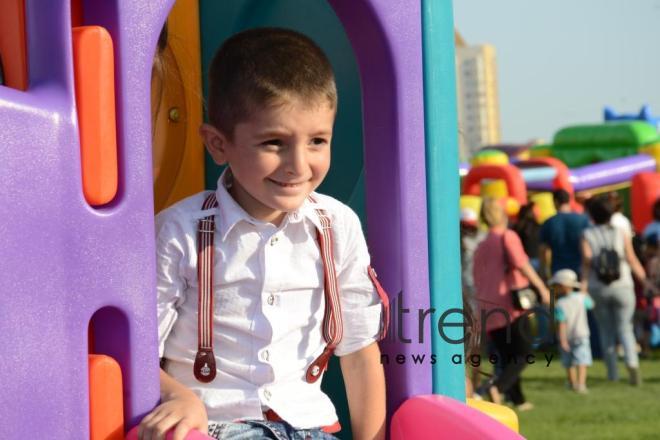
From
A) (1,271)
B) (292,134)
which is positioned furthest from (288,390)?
(1,271)

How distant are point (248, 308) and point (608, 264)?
5.68m

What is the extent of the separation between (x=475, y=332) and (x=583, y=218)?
486cm

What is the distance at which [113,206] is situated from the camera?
→ 1830 millimetres

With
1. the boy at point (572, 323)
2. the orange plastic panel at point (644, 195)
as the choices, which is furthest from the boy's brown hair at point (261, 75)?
the orange plastic panel at point (644, 195)

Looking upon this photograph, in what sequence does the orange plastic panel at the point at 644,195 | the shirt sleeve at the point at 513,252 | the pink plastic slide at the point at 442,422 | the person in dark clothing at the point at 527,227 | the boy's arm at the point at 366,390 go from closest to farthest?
the pink plastic slide at the point at 442,422 < the boy's arm at the point at 366,390 < the shirt sleeve at the point at 513,252 < the person in dark clothing at the point at 527,227 < the orange plastic panel at the point at 644,195

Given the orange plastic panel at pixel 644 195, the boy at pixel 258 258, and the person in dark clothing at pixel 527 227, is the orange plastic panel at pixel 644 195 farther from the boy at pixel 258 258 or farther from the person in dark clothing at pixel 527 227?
the boy at pixel 258 258

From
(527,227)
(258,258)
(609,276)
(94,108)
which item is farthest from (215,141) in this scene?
(527,227)

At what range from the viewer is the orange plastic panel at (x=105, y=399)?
1.79 m

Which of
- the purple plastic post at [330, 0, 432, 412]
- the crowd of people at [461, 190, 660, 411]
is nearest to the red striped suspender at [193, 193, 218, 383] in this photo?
the purple plastic post at [330, 0, 432, 412]

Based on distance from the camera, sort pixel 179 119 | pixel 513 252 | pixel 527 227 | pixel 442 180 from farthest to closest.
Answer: pixel 527 227, pixel 513 252, pixel 179 119, pixel 442 180

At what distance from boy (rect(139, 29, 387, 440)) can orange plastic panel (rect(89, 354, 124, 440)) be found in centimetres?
12

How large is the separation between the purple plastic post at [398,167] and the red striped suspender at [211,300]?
0.09 metres

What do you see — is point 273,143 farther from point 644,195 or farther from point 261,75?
point 644,195

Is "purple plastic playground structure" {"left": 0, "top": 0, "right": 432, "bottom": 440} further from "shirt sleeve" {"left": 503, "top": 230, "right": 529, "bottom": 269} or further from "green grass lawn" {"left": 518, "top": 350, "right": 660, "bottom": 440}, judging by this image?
"shirt sleeve" {"left": 503, "top": 230, "right": 529, "bottom": 269}
